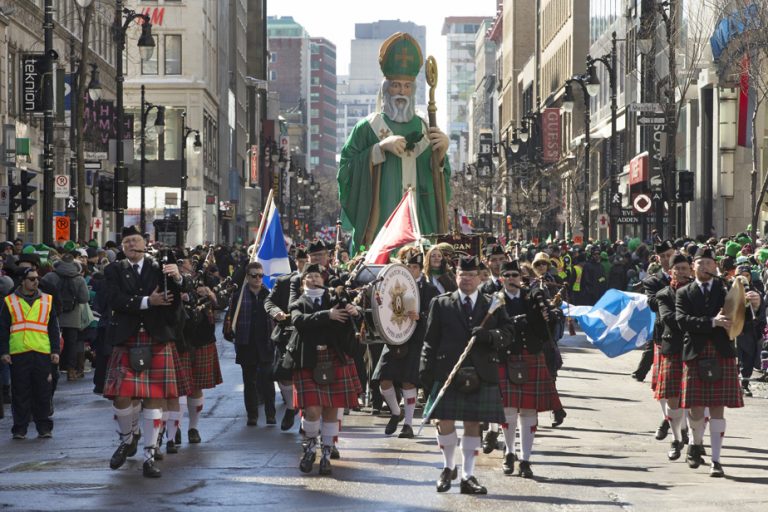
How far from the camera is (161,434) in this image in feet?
46.6

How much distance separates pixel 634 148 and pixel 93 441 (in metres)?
56.3

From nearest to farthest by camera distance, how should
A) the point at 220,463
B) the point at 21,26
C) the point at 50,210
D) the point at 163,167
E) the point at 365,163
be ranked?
the point at 220,463 → the point at 365,163 → the point at 50,210 → the point at 21,26 → the point at 163,167

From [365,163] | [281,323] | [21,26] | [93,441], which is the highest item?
[21,26]

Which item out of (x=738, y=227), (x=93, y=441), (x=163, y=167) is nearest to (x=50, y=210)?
(x=93, y=441)

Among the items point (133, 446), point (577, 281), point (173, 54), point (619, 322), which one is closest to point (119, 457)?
point (133, 446)

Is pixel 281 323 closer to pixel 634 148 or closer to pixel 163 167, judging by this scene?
pixel 634 148

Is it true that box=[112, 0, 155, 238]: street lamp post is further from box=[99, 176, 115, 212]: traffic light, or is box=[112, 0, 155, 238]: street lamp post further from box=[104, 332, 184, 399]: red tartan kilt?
box=[104, 332, 184, 399]: red tartan kilt

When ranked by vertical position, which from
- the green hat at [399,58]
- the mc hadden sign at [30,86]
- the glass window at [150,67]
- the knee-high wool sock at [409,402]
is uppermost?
the glass window at [150,67]

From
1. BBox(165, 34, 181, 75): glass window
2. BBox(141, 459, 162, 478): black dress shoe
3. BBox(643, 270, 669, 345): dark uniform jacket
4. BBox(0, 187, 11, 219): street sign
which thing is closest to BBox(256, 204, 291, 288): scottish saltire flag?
BBox(643, 270, 669, 345): dark uniform jacket

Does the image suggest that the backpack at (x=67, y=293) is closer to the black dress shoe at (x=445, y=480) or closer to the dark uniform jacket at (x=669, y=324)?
the dark uniform jacket at (x=669, y=324)

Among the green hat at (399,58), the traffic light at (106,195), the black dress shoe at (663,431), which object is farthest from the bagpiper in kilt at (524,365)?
the traffic light at (106,195)

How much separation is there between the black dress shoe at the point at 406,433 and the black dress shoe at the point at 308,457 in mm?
2728

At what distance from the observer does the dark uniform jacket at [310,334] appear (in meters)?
13.1

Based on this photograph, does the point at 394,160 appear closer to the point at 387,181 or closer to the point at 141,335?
the point at 387,181
